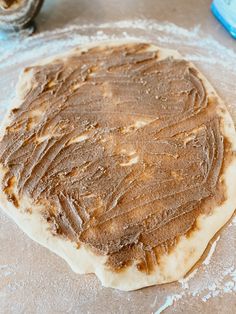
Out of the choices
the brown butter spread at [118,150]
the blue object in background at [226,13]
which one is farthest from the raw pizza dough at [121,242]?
the blue object in background at [226,13]

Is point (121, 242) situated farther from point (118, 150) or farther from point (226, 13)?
point (226, 13)

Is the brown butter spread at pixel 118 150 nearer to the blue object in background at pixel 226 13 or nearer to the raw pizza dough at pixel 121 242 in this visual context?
the raw pizza dough at pixel 121 242

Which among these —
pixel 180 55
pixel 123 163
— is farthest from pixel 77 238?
pixel 180 55

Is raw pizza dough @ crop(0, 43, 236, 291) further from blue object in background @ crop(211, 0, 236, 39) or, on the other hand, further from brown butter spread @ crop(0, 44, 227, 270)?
blue object in background @ crop(211, 0, 236, 39)

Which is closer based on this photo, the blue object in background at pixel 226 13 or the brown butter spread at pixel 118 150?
the brown butter spread at pixel 118 150

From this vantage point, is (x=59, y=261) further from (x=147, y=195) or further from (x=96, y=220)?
(x=147, y=195)

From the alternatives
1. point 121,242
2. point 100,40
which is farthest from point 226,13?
point 121,242
